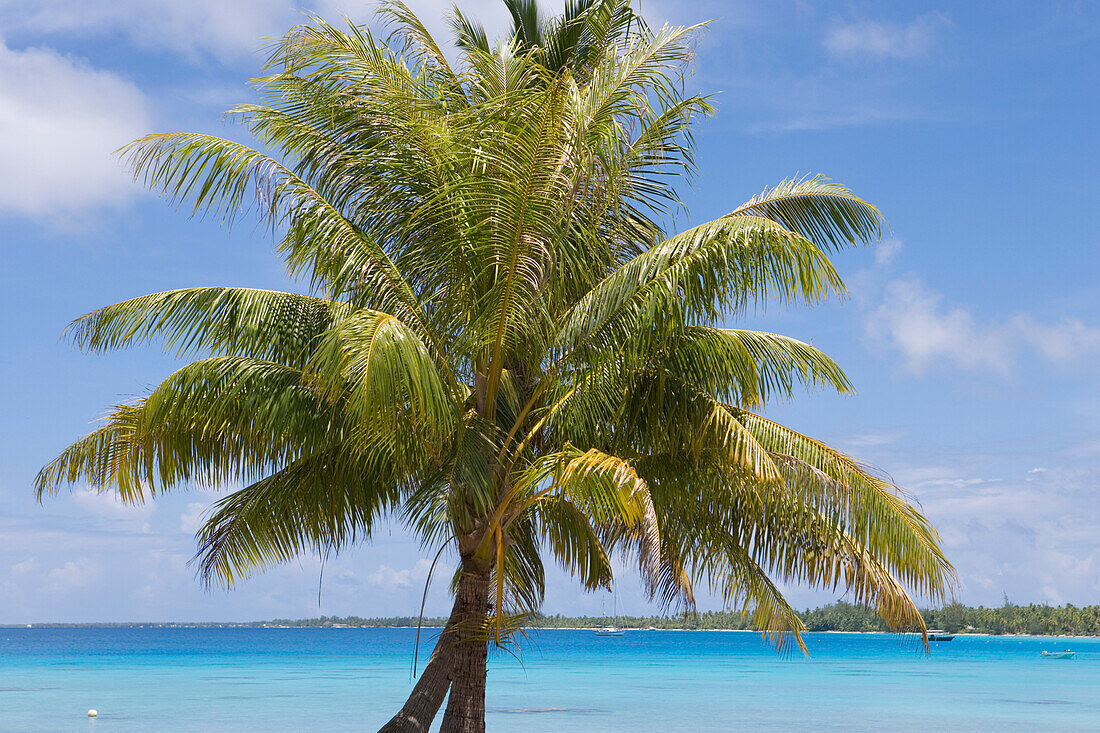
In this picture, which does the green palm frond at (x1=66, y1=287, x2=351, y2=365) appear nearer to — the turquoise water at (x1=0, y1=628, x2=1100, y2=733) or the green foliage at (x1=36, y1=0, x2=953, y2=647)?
the green foliage at (x1=36, y1=0, x2=953, y2=647)

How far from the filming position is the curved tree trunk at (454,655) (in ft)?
27.7

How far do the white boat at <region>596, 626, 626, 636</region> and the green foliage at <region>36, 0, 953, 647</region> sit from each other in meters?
125

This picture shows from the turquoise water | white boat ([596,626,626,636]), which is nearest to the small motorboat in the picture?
the turquoise water

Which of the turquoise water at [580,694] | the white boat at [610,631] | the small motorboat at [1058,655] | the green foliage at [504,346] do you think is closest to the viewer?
the green foliage at [504,346]

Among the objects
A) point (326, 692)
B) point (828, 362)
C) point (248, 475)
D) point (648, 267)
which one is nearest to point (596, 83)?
point (648, 267)

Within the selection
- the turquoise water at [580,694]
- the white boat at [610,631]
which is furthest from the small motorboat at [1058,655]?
the white boat at [610,631]

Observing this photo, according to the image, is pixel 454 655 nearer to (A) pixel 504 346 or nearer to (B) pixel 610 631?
(A) pixel 504 346

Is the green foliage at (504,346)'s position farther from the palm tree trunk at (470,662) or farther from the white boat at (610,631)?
the white boat at (610,631)

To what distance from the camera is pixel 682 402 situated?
8.73 m

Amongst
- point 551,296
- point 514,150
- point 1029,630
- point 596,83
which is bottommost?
point 1029,630

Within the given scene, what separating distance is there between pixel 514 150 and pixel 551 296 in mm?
1420

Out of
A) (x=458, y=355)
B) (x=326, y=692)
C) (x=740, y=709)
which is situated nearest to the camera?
(x=458, y=355)

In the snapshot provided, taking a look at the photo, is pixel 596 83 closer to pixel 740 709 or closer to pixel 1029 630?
pixel 740 709

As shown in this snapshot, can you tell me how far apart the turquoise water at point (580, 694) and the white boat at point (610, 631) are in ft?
243
